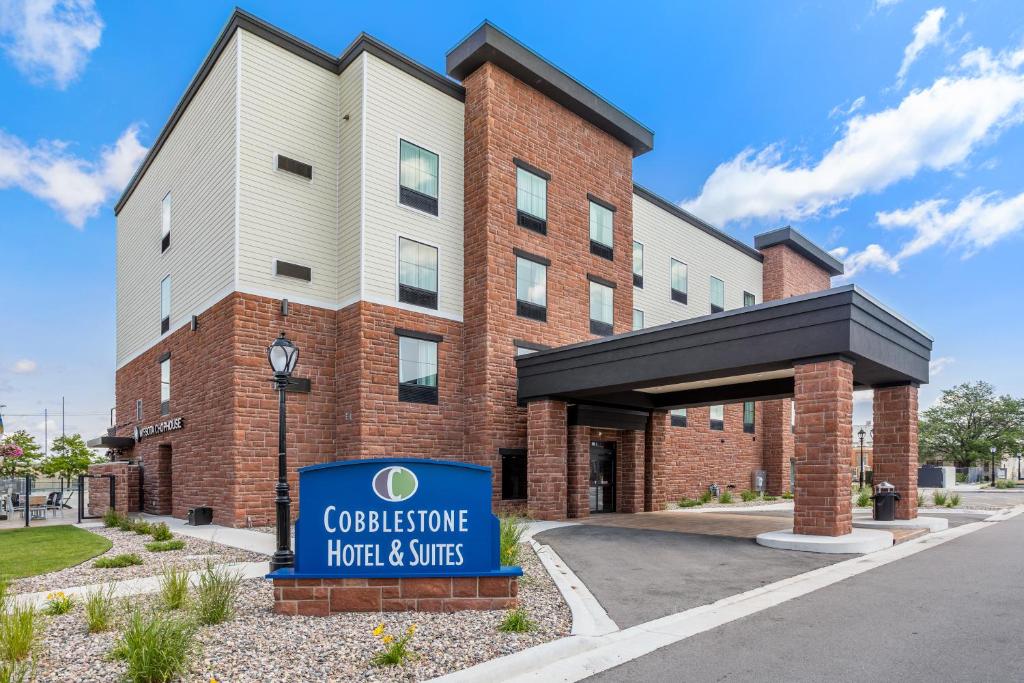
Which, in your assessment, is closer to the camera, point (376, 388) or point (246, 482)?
point (246, 482)

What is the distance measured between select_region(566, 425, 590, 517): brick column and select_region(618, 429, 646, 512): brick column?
91.0 inches

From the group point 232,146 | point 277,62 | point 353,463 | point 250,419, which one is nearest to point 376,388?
point 250,419

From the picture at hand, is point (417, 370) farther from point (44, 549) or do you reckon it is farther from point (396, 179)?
point (44, 549)

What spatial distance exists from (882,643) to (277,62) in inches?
785

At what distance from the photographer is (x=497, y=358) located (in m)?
20.5

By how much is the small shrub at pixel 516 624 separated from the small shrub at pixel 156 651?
2.96 m

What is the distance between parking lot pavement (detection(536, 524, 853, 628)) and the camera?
891cm

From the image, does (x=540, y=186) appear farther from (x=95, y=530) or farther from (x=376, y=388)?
(x=95, y=530)

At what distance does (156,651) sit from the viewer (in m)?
5.32

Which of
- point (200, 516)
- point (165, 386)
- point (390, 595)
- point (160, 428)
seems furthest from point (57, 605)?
point (165, 386)

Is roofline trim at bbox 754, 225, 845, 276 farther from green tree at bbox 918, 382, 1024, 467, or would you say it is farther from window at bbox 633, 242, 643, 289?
green tree at bbox 918, 382, 1024, 467

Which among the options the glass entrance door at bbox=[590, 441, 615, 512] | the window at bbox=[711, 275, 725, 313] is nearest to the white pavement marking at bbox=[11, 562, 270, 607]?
the glass entrance door at bbox=[590, 441, 615, 512]

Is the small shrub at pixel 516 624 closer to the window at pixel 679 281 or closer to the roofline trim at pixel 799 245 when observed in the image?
the window at pixel 679 281

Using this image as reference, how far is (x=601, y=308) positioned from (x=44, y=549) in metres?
17.7
